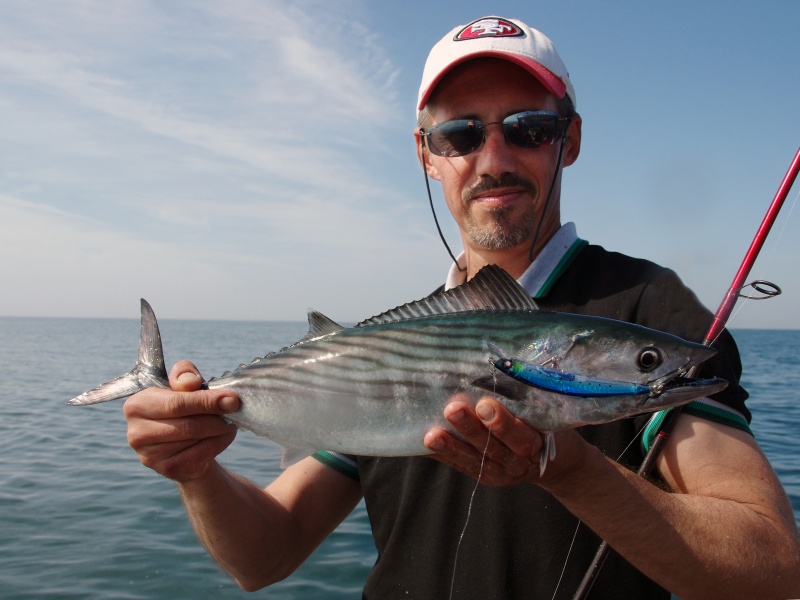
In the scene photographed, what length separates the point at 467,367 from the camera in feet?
7.91

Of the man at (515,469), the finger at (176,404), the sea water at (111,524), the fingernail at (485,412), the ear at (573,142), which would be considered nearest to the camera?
the fingernail at (485,412)

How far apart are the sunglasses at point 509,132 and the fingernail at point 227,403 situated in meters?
1.73

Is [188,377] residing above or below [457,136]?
below

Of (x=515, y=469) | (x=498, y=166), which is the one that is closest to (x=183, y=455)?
(x=515, y=469)

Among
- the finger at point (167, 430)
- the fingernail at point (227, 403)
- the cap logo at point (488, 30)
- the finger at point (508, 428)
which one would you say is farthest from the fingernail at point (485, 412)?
the cap logo at point (488, 30)

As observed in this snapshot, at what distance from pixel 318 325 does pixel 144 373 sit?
795mm

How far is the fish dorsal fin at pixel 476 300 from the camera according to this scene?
8.73ft

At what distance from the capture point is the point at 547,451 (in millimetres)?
2211

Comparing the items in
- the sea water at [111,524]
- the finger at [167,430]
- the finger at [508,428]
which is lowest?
the sea water at [111,524]

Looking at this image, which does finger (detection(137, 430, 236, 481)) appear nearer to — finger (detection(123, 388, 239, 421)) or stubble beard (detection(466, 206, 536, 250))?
finger (detection(123, 388, 239, 421))

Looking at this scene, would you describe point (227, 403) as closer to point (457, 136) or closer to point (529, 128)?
point (457, 136)

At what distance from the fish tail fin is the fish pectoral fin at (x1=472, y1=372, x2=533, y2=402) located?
143 centimetres

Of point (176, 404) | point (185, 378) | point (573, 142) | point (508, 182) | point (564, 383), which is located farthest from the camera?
point (573, 142)

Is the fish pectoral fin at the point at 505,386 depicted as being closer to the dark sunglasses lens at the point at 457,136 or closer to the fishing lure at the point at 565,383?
the fishing lure at the point at 565,383
